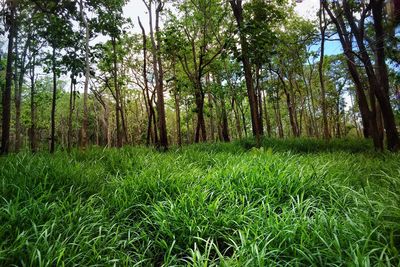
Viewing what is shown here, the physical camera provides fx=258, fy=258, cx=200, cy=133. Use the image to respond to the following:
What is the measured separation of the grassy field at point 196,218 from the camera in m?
2.22

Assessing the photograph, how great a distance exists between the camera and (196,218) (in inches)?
119

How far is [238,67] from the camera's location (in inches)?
656

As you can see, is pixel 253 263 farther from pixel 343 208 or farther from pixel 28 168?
pixel 28 168

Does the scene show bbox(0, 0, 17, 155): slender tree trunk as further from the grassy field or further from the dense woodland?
the grassy field

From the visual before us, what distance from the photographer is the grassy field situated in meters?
2.22

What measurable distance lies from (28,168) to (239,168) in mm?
3366

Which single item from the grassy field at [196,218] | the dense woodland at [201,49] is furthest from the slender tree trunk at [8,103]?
the grassy field at [196,218]

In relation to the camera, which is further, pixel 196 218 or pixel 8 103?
pixel 8 103

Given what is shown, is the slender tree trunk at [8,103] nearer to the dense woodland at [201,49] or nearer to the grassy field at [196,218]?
the dense woodland at [201,49]

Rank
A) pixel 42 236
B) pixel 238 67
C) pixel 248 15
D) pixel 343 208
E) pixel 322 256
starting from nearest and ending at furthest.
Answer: pixel 322 256 → pixel 42 236 → pixel 343 208 → pixel 248 15 → pixel 238 67

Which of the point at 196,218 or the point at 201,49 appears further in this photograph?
the point at 201,49

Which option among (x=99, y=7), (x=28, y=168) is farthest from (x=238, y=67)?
(x=28, y=168)

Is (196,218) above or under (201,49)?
under

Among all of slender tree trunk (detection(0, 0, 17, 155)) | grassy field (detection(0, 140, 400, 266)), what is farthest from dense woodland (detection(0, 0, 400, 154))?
grassy field (detection(0, 140, 400, 266))
